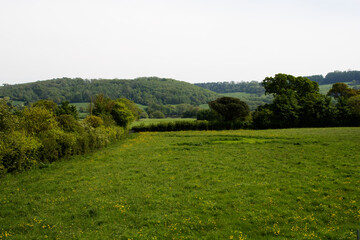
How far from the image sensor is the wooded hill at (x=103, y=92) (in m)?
130

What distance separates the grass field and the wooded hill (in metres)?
123

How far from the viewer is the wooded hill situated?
130250mm

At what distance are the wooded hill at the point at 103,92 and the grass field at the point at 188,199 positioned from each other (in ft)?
403

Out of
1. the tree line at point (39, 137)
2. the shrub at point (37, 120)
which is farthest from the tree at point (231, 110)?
the shrub at point (37, 120)

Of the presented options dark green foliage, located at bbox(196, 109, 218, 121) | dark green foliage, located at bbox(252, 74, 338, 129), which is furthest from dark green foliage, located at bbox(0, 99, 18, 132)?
dark green foliage, located at bbox(196, 109, 218, 121)

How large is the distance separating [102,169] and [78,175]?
200cm

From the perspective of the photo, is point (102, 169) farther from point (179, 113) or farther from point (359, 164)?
point (179, 113)

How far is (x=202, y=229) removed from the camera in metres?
9.47

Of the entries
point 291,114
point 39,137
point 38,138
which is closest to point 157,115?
point 291,114

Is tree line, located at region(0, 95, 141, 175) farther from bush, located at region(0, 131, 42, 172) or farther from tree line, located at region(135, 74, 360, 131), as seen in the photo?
tree line, located at region(135, 74, 360, 131)

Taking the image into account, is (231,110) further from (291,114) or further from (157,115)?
(157,115)

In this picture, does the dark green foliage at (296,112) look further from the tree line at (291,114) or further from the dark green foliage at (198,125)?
the dark green foliage at (198,125)

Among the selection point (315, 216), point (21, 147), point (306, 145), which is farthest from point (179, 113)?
point (315, 216)

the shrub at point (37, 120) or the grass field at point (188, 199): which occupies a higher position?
the shrub at point (37, 120)
